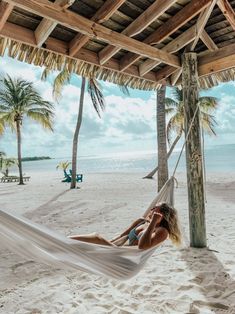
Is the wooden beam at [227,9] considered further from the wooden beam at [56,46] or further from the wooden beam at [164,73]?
the wooden beam at [56,46]

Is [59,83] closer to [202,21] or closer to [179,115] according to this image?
[179,115]

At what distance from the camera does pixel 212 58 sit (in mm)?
2219

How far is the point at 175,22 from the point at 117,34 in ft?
1.36

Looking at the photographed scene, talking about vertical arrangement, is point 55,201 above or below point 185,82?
below

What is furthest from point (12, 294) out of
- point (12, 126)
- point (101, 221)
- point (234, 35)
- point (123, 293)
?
point (12, 126)

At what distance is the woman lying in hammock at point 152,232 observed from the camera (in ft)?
5.19

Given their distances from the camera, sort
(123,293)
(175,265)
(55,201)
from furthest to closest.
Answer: (55,201)
(175,265)
(123,293)

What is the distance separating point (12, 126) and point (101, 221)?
7.60m

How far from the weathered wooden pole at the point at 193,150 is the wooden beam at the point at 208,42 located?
127 millimetres

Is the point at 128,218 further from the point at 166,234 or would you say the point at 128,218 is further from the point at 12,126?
the point at 12,126

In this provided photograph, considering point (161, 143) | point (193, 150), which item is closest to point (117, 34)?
point (193, 150)

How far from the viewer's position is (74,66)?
216cm

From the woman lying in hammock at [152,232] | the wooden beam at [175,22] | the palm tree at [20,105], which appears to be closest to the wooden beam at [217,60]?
the wooden beam at [175,22]

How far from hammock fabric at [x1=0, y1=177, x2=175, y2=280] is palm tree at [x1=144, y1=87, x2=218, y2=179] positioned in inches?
326
